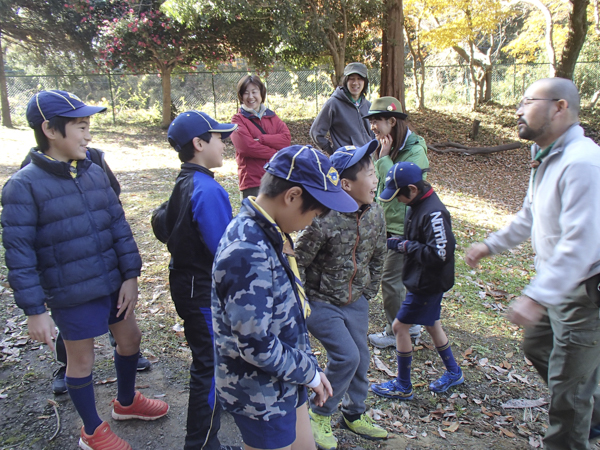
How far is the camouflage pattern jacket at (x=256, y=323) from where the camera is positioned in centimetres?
185

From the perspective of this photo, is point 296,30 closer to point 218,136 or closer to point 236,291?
point 218,136

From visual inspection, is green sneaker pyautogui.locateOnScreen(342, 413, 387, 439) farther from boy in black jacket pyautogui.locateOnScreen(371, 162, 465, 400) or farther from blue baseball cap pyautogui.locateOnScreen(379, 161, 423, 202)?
blue baseball cap pyautogui.locateOnScreen(379, 161, 423, 202)

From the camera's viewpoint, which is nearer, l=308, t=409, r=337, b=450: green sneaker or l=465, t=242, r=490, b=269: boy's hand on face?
l=308, t=409, r=337, b=450: green sneaker

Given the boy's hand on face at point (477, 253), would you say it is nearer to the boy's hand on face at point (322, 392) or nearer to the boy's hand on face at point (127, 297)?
the boy's hand on face at point (322, 392)

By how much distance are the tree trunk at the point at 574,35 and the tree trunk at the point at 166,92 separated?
46.2 ft

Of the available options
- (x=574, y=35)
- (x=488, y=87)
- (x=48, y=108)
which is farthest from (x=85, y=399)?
(x=488, y=87)

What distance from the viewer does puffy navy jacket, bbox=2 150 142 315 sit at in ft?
8.28

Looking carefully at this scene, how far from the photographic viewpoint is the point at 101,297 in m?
2.86

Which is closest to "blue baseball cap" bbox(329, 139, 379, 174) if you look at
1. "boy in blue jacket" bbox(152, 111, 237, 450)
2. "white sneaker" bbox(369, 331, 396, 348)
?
"boy in blue jacket" bbox(152, 111, 237, 450)

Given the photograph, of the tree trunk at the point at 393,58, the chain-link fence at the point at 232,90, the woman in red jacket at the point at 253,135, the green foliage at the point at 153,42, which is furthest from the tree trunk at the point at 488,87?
the woman in red jacket at the point at 253,135

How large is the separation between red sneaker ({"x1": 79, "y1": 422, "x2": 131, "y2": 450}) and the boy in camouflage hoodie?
128 centimetres

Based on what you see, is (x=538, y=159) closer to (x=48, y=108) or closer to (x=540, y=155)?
(x=540, y=155)

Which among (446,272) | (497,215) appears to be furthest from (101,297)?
(497,215)

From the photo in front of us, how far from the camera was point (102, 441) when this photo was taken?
285 cm
